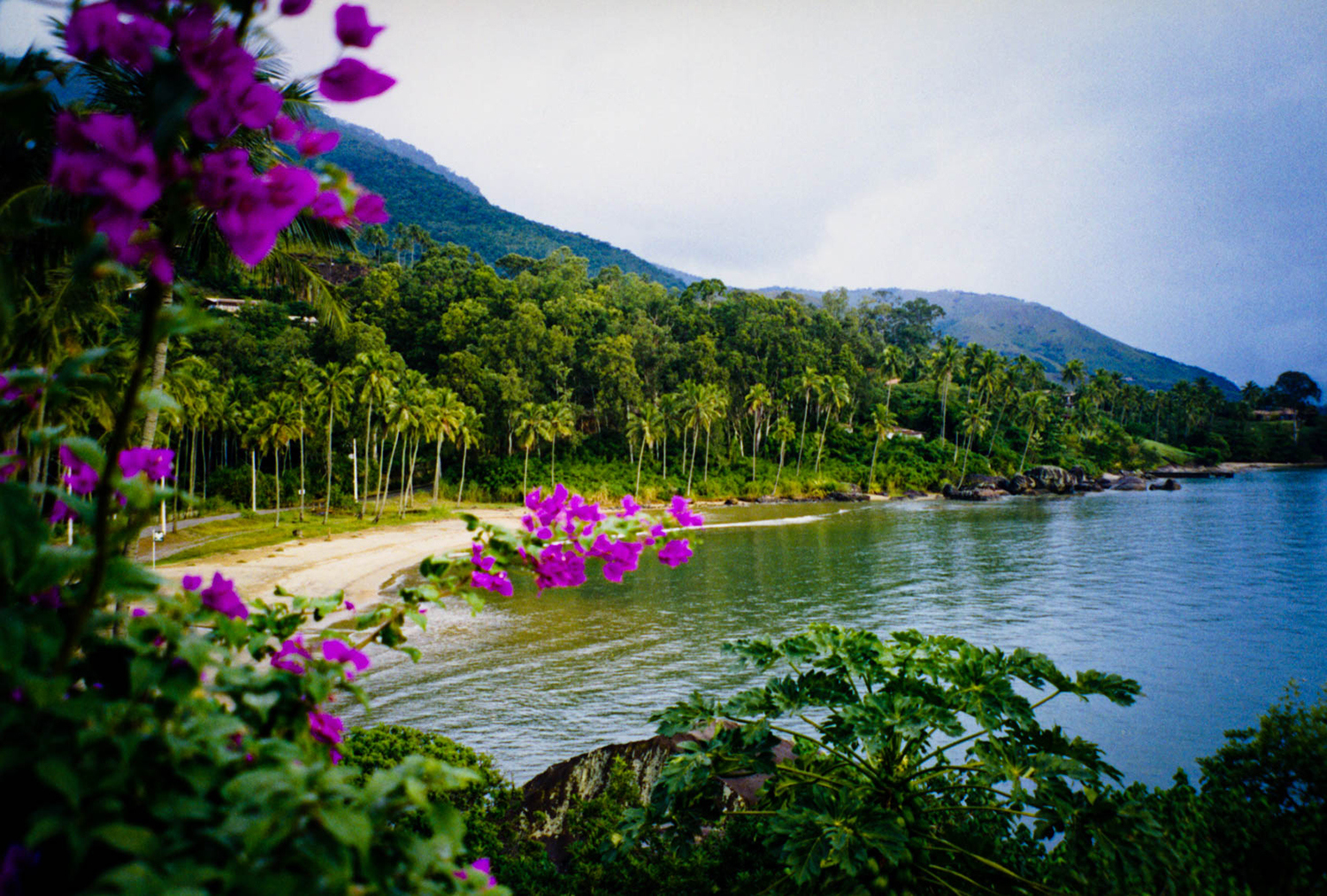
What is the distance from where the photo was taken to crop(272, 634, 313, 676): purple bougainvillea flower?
164cm

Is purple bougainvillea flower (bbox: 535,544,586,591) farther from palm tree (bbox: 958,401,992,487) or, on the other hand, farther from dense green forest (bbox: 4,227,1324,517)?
palm tree (bbox: 958,401,992,487)

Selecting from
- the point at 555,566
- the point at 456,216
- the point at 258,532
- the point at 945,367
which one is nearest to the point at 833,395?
the point at 945,367

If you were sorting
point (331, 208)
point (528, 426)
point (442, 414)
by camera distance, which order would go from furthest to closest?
point (528, 426) → point (442, 414) → point (331, 208)

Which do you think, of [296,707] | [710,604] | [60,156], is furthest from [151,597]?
[710,604]

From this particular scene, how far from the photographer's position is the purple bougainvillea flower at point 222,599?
135 cm

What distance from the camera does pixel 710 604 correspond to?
20.3 m

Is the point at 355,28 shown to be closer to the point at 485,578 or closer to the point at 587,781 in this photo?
the point at 485,578

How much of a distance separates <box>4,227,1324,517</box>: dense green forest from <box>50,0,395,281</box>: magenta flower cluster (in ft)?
123

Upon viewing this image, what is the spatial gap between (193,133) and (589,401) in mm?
63794

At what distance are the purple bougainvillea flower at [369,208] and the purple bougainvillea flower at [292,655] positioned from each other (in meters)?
1.03

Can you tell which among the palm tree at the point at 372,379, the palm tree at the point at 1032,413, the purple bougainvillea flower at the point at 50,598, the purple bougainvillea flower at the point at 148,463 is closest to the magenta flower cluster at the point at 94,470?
the purple bougainvillea flower at the point at 148,463

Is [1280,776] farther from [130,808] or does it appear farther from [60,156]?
[60,156]

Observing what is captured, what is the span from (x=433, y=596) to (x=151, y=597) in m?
0.67

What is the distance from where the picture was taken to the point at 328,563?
24578 millimetres
